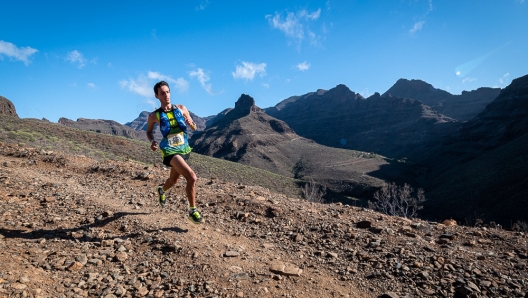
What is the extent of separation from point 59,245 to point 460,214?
4859 centimetres

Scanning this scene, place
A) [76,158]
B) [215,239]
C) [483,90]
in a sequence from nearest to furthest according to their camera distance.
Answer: [215,239] < [76,158] < [483,90]

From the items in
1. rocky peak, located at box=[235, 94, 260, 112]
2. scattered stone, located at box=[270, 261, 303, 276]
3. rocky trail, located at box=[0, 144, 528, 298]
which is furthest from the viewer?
rocky peak, located at box=[235, 94, 260, 112]

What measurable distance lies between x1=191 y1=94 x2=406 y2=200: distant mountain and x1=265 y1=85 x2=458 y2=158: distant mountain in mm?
Result: 40381

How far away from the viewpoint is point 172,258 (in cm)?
363

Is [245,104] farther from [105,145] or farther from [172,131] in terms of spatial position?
[172,131]

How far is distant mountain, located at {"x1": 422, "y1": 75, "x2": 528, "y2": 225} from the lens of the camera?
37.1 meters

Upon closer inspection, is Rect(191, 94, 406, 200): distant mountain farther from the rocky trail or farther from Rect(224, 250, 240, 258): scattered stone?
Rect(224, 250, 240, 258): scattered stone

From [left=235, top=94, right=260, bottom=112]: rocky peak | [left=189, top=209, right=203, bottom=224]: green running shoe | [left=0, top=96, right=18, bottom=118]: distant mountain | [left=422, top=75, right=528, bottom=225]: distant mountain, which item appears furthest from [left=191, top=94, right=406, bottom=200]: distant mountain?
[left=189, top=209, right=203, bottom=224]: green running shoe

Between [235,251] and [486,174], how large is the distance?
59.3 meters

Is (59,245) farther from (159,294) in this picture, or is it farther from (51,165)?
(51,165)

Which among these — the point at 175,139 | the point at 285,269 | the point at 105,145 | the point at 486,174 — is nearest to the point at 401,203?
the point at 486,174

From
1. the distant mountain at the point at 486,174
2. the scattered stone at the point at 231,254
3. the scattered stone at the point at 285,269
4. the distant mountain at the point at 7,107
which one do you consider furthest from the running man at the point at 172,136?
the distant mountain at the point at 7,107

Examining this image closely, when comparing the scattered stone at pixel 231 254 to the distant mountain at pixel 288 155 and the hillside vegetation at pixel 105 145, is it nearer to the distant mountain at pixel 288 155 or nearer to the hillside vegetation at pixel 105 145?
the hillside vegetation at pixel 105 145

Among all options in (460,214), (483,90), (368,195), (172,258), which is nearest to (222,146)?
(368,195)
